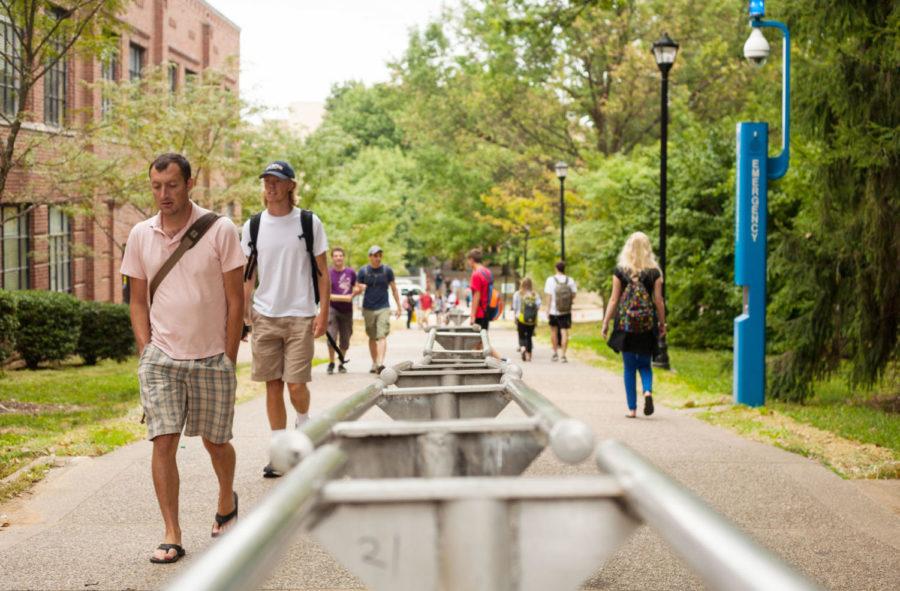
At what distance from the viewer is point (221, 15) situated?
1438 inches

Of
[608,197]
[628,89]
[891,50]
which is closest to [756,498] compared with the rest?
[891,50]

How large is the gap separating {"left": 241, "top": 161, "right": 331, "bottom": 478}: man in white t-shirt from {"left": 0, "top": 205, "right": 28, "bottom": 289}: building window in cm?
1499

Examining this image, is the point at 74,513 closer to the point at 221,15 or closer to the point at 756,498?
the point at 756,498

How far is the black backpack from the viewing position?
25.4ft

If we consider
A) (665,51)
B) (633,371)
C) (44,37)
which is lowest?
(633,371)

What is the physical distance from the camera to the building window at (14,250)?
855 inches

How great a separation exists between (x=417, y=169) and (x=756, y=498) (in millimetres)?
62115

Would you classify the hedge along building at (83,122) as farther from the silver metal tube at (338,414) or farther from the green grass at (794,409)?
the silver metal tube at (338,414)

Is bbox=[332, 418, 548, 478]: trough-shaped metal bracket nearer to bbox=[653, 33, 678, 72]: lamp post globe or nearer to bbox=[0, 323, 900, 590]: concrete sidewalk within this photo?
bbox=[0, 323, 900, 590]: concrete sidewalk

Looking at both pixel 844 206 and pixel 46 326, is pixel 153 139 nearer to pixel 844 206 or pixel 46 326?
pixel 46 326

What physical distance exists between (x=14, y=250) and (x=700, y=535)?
2233 centimetres

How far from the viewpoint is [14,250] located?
73.4 ft

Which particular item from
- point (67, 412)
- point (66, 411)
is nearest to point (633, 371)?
point (67, 412)

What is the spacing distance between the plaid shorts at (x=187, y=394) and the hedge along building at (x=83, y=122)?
10196 millimetres
